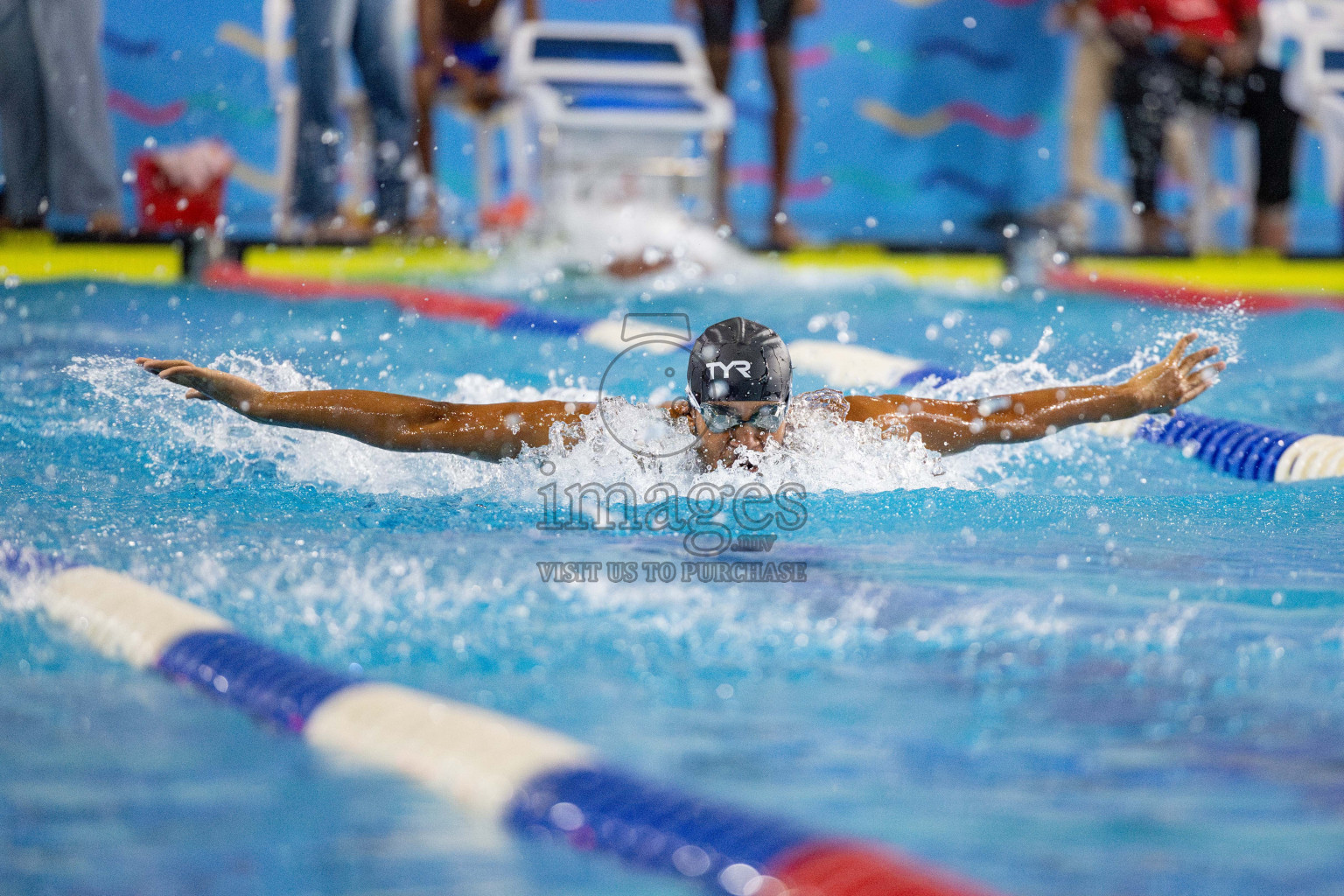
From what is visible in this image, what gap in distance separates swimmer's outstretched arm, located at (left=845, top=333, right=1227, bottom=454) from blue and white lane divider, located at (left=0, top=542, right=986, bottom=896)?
5.13ft

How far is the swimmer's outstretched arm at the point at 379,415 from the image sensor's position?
3.16m

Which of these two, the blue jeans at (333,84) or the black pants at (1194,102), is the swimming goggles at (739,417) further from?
the black pants at (1194,102)

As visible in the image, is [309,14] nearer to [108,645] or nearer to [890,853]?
[108,645]

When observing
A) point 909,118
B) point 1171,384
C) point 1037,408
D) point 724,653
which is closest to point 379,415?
point 724,653

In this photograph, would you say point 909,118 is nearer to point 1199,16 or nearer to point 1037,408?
point 1199,16

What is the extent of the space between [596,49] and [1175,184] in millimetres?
4280

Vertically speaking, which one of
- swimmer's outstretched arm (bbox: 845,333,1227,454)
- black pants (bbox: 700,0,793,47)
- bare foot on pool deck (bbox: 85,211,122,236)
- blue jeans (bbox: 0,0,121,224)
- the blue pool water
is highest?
black pants (bbox: 700,0,793,47)

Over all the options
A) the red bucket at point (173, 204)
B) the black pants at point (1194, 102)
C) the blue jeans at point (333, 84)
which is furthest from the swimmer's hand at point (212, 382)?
the black pants at point (1194, 102)

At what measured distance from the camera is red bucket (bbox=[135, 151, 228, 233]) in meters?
7.63

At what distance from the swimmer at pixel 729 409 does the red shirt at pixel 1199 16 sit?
4488mm

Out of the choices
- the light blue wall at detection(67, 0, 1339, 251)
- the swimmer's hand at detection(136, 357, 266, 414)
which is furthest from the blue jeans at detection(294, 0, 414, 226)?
the swimmer's hand at detection(136, 357, 266, 414)

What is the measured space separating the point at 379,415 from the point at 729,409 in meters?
0.76

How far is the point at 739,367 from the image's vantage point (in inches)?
125

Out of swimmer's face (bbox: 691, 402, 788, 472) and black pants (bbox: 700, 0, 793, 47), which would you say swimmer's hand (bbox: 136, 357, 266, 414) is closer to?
swimmer's face (bbox: 691, 402, 788, 472)
